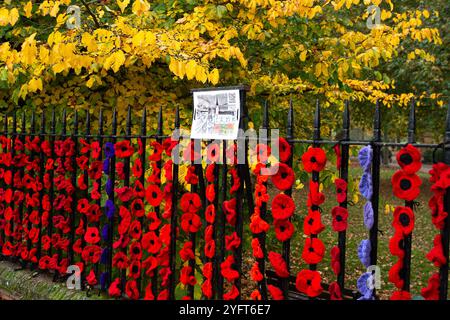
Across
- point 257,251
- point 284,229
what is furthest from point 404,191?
point 257,251

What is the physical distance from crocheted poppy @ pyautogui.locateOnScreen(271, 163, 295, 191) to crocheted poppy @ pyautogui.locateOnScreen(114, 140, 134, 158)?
1260mm

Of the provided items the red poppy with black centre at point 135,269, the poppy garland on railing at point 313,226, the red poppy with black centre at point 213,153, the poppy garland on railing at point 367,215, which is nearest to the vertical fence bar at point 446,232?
the poppy garland on railing at point 367,215

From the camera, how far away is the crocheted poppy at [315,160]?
267 centimetres

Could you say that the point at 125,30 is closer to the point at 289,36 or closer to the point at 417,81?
the point at 289,36

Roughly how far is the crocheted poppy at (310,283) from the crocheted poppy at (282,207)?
33 centimetres

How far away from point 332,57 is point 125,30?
2149mm

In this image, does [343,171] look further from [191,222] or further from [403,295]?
[191,222]

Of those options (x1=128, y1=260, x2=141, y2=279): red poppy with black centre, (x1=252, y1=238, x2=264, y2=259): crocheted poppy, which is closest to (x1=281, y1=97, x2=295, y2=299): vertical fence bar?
(x1=252, y1=238, x2=264, y2=259): crocheted poppy

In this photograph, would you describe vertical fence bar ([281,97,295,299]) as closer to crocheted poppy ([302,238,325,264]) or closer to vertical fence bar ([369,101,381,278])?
crocheted poppy ([302,238,325,264])

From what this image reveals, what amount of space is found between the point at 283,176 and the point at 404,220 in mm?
733

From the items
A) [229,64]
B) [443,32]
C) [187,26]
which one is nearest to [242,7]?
[229,64]

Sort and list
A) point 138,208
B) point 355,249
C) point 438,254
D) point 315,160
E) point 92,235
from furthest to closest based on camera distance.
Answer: point 355,249
point 92,235
point 138,208
point 315,160
point 438,254

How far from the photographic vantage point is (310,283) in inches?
107
